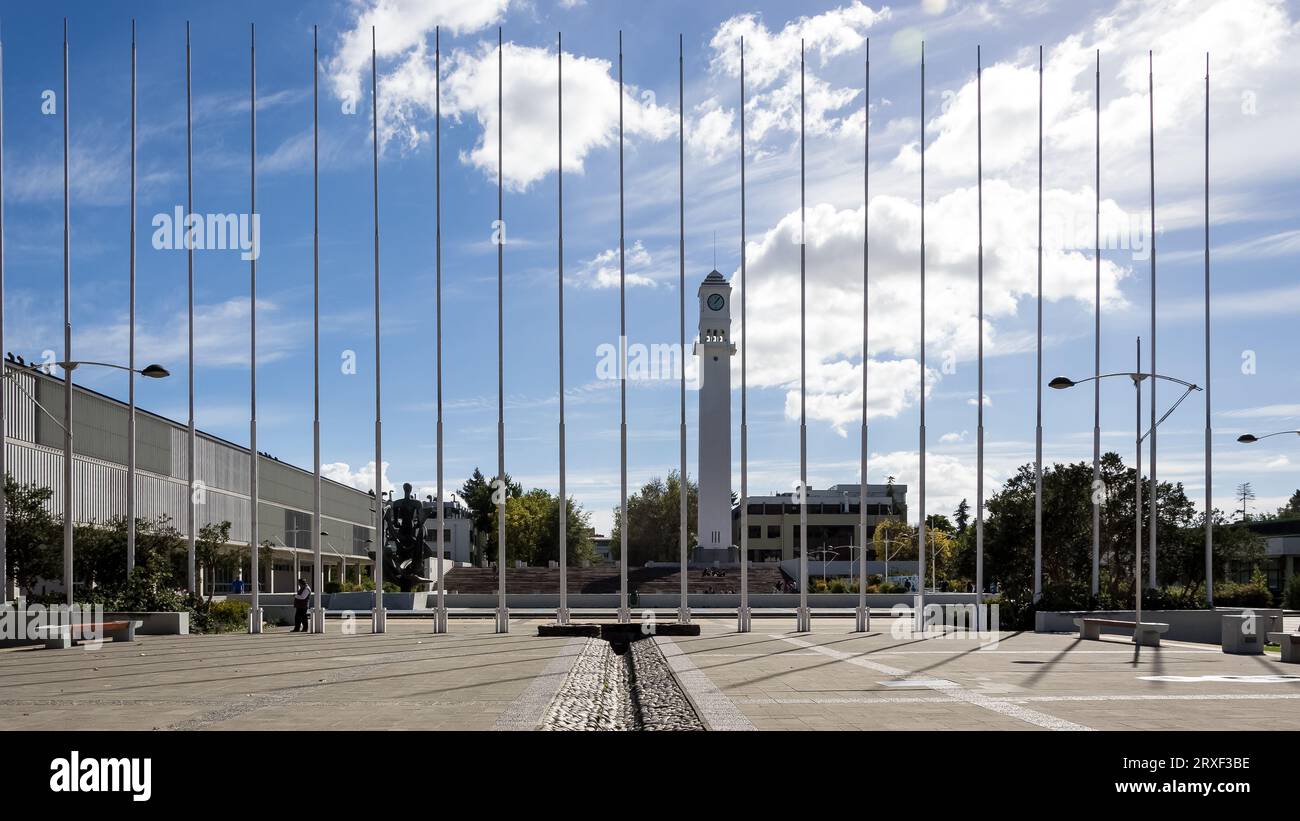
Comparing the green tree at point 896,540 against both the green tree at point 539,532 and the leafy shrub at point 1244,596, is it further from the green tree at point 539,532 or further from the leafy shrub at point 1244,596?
the leafy shrub at point 1244,596

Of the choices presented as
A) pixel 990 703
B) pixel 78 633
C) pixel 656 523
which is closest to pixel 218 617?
pixel 78 633

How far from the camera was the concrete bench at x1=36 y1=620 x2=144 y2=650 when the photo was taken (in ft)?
95.8

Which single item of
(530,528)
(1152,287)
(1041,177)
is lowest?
(530,528)

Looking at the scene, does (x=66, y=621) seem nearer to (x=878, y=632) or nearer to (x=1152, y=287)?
(x=878, y=632)

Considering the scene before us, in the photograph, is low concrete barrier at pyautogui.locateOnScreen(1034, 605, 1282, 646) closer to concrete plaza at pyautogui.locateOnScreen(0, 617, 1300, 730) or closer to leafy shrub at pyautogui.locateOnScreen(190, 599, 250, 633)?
concrete plaza at pyautogui.locateOnScreen(0, 617, 1300, 730)

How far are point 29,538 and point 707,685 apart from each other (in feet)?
116

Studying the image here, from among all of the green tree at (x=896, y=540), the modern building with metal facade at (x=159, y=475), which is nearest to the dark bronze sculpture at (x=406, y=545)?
the modern building with metal facade at (x=159, y=475)

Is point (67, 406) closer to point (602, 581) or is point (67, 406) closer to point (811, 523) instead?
point (602, 581)

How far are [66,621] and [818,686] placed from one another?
21.9 metres

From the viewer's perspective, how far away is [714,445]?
81.9m

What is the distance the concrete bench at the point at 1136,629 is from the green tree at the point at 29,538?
1480 inches
